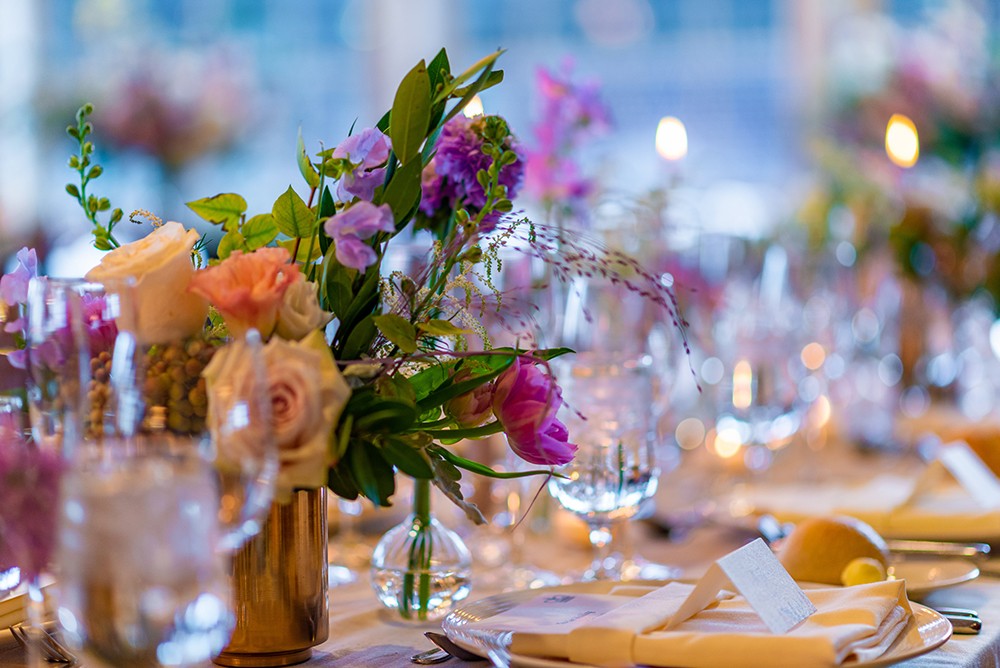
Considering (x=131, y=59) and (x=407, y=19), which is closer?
(x=131, y=59)

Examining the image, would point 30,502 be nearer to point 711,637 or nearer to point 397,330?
point 397,330

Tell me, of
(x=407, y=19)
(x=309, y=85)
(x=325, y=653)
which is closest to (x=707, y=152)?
(x=407, y=19)

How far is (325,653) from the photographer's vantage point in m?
0.86

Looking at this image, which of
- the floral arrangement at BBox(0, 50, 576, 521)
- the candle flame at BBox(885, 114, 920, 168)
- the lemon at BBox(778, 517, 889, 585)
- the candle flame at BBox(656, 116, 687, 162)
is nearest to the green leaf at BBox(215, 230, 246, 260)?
the floral arrangement at BBox(0, 50, 576, 521)

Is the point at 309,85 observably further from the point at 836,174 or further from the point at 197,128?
the point at 836,174

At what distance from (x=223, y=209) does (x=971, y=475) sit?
0.88 meters

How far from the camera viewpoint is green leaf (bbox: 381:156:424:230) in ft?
2.62

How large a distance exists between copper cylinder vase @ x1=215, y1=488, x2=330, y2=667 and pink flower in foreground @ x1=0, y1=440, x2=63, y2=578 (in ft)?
0.45

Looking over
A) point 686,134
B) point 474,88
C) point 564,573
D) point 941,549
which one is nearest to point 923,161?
point 686,134

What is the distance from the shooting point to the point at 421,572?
0.97 m

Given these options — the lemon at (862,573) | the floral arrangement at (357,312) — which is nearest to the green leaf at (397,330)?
the floral arrangement at (357,312)

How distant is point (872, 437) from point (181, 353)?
1.70 meters

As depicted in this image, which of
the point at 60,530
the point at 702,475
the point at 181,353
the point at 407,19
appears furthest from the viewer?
the point at 407,19

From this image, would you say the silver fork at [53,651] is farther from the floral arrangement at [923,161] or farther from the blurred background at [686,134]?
the floral arrangement at [923,161]
